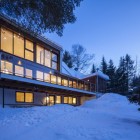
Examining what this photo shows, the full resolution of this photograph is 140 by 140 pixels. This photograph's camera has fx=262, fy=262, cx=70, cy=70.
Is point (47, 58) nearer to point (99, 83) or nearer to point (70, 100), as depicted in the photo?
point (70, 100)

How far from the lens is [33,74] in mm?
26547

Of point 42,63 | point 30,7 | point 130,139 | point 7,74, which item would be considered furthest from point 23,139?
point 42,63

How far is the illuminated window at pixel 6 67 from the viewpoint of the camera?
2025cm

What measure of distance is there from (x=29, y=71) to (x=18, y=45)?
2.80 meters

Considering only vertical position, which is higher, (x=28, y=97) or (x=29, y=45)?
(x=29, y=45)

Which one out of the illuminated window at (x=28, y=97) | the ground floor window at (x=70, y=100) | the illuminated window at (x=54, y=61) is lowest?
the ground floor window at (x=70, y=100)

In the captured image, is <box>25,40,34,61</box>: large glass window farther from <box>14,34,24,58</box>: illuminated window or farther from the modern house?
<box>14,34,24,58</box>: illuminated window

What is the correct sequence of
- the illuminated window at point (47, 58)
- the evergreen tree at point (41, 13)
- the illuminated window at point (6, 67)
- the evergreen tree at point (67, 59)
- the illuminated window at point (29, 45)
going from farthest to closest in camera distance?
the evergreen tree at point (67, 59), the illuminated window at point (47, 58), the illuminated window at point (29, 45), the illuminated window at point (6, 67), the evergreen tree at point (41, 13)

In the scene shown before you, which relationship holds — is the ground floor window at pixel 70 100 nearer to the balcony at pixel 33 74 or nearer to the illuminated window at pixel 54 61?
the balcony at pixel 33 74

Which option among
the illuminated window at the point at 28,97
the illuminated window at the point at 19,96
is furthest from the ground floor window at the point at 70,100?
the illuminated window at the point at 19,96

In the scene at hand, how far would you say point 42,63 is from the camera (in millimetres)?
29391

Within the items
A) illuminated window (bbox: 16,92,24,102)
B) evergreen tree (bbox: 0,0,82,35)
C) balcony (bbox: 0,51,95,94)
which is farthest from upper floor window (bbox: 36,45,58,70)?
evergreen tree (bbox: 0,0,82,35)

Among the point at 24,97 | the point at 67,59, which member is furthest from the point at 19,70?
the point at 67,59

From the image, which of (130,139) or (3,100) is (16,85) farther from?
(130,139)
